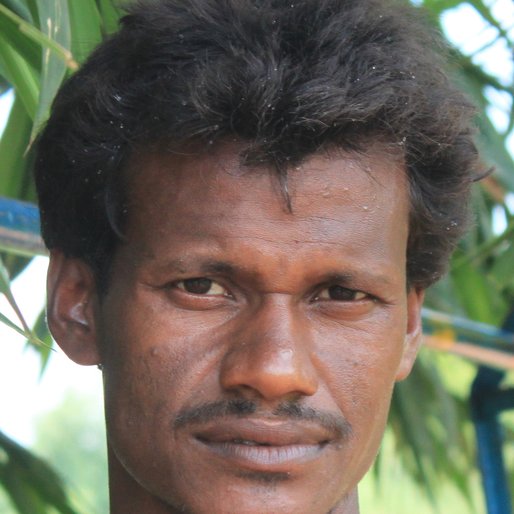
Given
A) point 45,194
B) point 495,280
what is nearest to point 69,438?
point 495,280

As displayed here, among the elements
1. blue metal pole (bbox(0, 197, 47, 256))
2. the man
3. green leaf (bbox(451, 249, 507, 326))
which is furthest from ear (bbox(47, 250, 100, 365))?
green leaf (bbox(451, 249, 507, 326))

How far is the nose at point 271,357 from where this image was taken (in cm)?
133

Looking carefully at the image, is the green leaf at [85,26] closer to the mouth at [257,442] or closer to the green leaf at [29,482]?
the mouth at [257,442]

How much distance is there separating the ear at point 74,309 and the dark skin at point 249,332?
6 cm

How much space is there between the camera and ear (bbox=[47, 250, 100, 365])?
1.54 meters

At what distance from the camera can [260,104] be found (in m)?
1.38

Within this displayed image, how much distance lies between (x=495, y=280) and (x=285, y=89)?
1.36 metres

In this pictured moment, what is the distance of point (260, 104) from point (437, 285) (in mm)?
1292

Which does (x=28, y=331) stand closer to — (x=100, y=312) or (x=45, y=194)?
(x=100, y=312)

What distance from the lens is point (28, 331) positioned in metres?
1.33

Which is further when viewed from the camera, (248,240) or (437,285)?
(437,285)

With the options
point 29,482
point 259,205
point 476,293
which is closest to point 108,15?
point 259,205

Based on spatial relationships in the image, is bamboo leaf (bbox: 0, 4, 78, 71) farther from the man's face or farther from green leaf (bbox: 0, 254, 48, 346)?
green leaf (bbox: 0, 254, 48, 346)

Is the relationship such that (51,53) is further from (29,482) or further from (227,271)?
(29,482)
